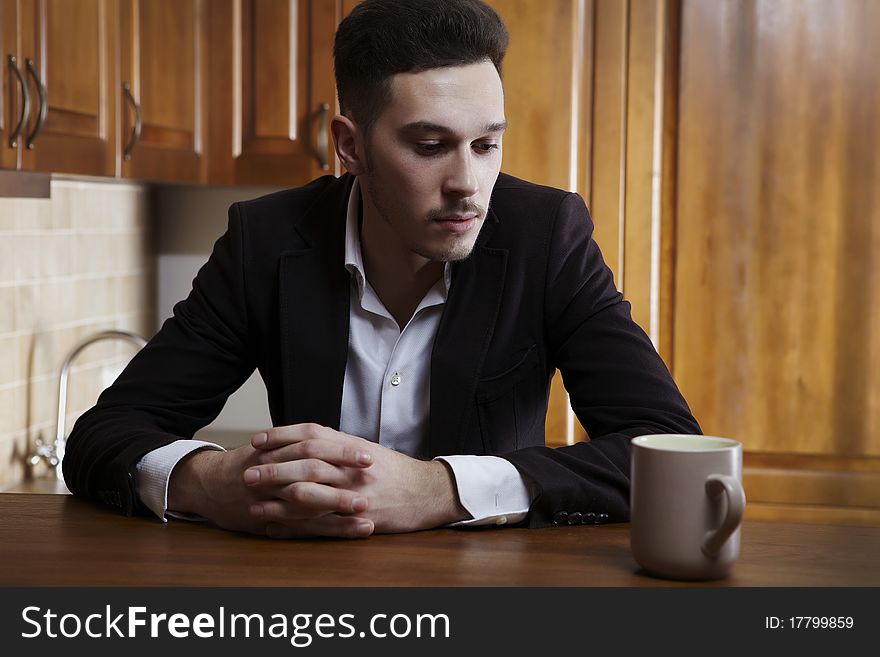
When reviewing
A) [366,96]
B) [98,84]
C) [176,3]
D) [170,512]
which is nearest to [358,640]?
[170,512]

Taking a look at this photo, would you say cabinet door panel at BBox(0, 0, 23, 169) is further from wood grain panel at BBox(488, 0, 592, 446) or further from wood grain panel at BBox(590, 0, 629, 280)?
wood grain panel at BBox(590, 0, 629, 280)

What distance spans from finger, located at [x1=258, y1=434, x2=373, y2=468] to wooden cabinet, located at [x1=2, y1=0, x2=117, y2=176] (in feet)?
3.00

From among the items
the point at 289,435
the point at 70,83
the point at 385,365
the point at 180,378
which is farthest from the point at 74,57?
the point at 289,435

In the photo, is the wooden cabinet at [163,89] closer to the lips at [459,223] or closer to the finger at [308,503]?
the lips at [459,223]

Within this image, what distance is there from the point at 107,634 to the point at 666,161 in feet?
6.31

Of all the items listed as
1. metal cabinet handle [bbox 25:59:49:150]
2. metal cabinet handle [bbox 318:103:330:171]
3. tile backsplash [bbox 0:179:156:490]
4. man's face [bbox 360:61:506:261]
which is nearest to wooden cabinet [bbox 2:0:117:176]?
metal cabinet handle [bbox 25:59:49:150]

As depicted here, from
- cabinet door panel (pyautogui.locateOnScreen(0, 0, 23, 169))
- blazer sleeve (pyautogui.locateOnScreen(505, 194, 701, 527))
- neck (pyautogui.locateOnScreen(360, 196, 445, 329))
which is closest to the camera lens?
blazer sleeve (pyautogui.locateOnScreen(505, 194, 701, 527))

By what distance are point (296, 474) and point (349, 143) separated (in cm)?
62

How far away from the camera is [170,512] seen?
115 cm

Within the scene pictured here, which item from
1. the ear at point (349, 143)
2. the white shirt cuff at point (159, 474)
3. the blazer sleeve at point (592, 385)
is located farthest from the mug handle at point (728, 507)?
the ear at point (349, 143)

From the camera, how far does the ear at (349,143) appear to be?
1504mm

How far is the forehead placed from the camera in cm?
132

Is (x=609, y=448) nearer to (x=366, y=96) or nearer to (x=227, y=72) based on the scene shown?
(x=366, y=96)

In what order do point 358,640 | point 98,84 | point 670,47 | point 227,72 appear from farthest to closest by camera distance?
point 227,72 < point 670,47 < point 98,84 < point 358,640
